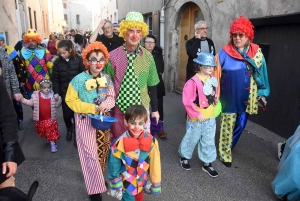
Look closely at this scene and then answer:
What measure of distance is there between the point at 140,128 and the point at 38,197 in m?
1.61

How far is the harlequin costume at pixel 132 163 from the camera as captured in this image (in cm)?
216

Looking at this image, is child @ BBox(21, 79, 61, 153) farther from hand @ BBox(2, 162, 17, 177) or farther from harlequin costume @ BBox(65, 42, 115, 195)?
hand @ BBox(2, 162, 17, 177)

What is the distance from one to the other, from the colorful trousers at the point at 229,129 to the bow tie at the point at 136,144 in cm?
174

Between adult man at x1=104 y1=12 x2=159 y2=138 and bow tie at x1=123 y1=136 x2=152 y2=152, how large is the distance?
592 millimetres

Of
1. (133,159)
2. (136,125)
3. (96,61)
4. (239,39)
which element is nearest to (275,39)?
(239,39)

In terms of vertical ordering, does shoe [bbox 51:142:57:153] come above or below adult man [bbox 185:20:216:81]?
below

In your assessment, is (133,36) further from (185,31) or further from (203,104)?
(185,31)

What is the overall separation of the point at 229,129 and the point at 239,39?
119cm

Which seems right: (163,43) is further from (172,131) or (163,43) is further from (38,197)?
(38,197)

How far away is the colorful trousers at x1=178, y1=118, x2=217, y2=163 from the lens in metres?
3.28

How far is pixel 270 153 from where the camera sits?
403 cm

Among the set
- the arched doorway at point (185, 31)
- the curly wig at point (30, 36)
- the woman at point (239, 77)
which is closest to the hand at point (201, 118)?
the woman at point (239, 77)

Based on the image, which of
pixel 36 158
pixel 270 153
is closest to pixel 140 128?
pixel 36 158

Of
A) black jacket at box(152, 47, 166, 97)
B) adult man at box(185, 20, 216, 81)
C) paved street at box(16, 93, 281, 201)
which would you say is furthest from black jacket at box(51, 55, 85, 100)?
adult man at box(185, 20, 216, 81)
